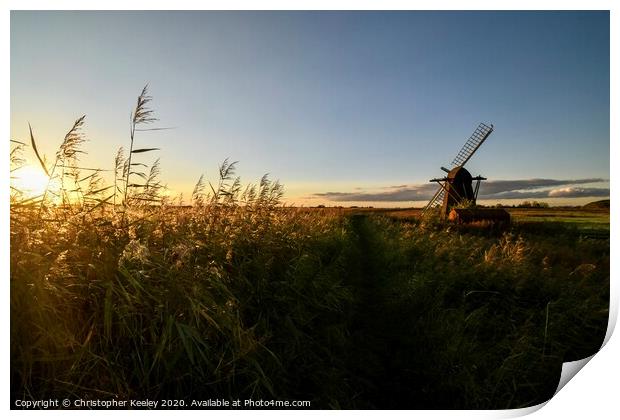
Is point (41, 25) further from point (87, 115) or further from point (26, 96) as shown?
point (87, 115)

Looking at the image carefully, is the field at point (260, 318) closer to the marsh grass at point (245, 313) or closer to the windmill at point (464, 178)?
the marsh grass at point (245, 313)

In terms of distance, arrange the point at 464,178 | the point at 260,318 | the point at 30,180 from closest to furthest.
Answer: the point at 30,180 < the point at 260,318 < the point at 464,178

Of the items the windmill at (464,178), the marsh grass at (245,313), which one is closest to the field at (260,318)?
the marsh grass at (245,313)

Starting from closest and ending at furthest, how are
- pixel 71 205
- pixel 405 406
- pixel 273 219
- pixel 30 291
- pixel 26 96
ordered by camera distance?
pixel 30 291 → pixel 405 406 → pixel 71 205 → pixel 26 96 → pixel 273 219

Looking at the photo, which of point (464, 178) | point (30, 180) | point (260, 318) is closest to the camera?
point (30, 180)

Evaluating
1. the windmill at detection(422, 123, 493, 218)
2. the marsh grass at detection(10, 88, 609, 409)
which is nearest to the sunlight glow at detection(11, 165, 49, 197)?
the marsh grass at detection(10, 88, 609, 409)

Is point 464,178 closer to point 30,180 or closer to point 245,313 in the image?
point 245,313

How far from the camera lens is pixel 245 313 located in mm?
3244

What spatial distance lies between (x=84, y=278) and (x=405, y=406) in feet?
8.64

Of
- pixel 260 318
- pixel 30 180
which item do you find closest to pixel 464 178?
pixel 260 318

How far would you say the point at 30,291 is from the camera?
2594 mm

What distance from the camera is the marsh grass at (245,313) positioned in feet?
8.43

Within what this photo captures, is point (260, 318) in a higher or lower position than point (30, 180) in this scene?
lower
